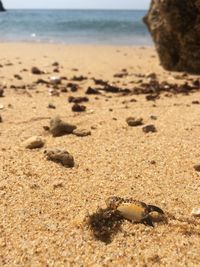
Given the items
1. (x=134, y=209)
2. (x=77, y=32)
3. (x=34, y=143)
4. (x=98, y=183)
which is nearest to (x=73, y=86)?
(x=34, y=143)

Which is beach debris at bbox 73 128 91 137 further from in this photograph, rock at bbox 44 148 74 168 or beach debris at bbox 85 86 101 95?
→ beach debris at bbox 85 86 101 95

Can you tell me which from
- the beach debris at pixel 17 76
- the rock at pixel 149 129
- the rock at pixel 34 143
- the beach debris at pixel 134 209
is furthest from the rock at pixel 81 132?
the beach debris at pixel 17 76

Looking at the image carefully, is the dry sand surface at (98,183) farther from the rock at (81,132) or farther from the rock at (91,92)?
the rock at (91,92)

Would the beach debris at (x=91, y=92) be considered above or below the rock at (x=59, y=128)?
below

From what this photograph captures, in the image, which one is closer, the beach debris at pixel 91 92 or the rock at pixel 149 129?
the rock at pixel 149 129

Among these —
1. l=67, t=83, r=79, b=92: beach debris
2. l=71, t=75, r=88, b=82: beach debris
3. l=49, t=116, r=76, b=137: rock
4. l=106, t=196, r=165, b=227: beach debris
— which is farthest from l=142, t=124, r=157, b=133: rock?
l=71, t=75, r=88, b=82: beach debris

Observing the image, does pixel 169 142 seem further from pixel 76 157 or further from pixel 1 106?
pixel 1 106
